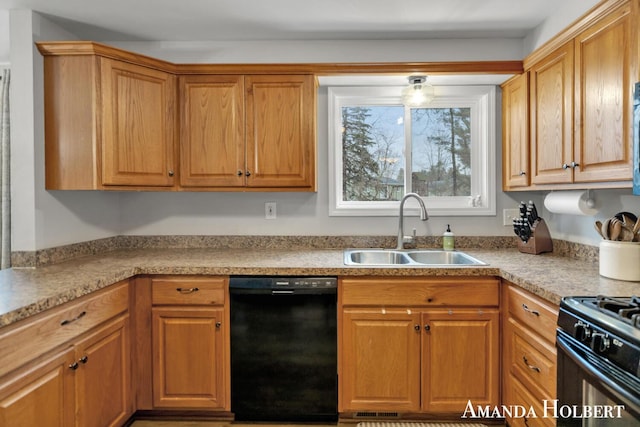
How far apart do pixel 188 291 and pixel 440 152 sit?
6.43 feet

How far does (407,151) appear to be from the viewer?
285 cm

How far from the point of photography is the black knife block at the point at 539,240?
94.7 inches

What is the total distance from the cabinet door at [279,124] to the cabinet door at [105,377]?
1168mm

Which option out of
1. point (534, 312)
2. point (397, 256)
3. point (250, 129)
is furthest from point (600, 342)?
point (250, 129)

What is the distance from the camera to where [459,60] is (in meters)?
2.59

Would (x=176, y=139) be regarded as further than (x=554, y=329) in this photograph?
Yes

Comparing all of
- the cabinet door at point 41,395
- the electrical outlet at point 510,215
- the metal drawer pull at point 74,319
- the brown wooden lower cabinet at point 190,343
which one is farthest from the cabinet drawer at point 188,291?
the electrical outlet at point 510,215

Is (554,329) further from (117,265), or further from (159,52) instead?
(159,52)

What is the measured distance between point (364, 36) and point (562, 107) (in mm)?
1269

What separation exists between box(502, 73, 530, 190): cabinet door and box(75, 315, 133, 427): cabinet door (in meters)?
2.42

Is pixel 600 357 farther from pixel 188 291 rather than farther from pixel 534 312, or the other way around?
pixel 188 291

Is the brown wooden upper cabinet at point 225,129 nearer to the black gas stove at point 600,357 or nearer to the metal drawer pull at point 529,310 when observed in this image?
the metal drawer pull at point 529,310

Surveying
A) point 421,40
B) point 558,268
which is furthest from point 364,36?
point 558,268

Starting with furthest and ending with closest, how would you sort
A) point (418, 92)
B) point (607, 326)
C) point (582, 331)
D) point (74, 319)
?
point (418, 92) < point (74, 319) < point (582, 331) < point (607, 326)
